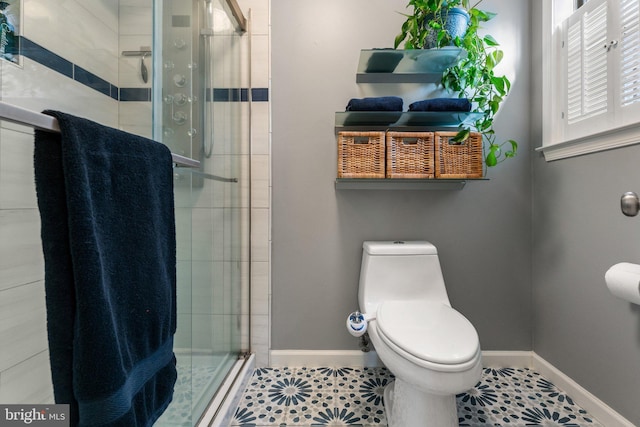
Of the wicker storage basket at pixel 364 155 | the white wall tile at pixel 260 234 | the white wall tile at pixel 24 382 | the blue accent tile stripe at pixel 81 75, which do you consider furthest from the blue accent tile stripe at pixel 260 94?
the white wall tile at pixel 24 382

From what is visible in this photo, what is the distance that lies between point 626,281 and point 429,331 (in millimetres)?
621

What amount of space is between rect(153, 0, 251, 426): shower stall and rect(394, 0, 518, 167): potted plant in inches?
34.0

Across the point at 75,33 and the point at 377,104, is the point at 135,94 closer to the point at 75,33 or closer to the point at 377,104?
the point at 75,33

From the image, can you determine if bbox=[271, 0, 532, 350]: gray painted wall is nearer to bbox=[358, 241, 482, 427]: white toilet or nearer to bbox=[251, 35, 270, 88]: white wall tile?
bbox=[251, 35, 270, 88]: white wall tile

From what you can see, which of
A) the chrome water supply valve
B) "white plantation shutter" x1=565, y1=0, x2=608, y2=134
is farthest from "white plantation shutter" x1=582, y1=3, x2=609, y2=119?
the chrome water supply valve

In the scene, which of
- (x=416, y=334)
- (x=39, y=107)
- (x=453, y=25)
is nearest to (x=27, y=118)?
Result: (x=39, y=107)

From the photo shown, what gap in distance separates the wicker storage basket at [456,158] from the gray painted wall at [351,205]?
187 millimetres

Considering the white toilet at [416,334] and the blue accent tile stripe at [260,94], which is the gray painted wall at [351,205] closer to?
the blue accent tile stripe at [260,94]

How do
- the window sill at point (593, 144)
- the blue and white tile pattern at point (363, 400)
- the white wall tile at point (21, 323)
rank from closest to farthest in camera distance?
the white wall tile at point (21, 323), the window sill at point (593, 144), the blue and white tile pattern at point (363, 400)

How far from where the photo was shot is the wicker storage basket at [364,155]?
A: 141 centimetres

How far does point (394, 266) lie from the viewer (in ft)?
4.66

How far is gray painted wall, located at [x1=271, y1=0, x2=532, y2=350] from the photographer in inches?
61.4

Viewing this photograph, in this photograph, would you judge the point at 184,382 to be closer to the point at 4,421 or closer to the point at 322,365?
the point at 4,421

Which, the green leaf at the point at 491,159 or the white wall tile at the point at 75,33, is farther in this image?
the green leaf at the point at 491,159
